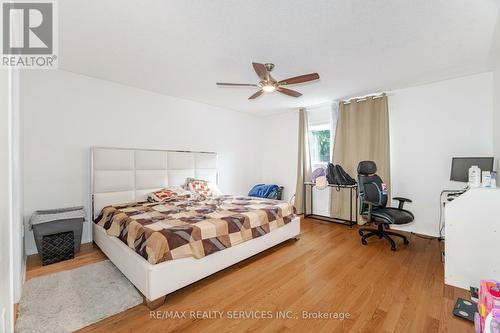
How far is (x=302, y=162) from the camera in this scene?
5.02 meters

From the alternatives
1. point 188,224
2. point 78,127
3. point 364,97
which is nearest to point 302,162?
point 364,97

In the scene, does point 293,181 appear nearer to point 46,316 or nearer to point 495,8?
point 495,8

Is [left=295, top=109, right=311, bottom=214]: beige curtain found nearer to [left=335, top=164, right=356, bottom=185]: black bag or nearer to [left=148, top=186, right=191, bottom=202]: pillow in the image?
[left=335, top=164, right=356, bottom=185]: black bag

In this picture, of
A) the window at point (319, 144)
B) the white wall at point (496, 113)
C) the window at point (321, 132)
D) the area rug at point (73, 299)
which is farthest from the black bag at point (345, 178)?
the area rug at point (73, 299)

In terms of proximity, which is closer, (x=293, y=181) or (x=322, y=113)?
(x=322, y=113)

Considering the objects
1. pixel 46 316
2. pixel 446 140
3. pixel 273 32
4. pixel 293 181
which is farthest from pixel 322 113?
pixel 46 316

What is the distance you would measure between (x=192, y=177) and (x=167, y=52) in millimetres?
2396

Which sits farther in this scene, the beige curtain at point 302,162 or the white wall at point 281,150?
the white wall at point 281,150

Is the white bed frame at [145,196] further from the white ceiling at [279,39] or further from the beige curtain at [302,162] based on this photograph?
the beige curtain at [302,162]

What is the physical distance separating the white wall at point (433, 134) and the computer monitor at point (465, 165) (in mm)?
427

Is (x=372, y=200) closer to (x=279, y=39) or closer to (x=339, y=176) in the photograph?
(x=339, y=176)

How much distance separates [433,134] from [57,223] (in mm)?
5556

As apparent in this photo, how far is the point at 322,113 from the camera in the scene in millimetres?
4938

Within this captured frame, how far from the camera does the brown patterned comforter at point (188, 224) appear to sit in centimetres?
197
